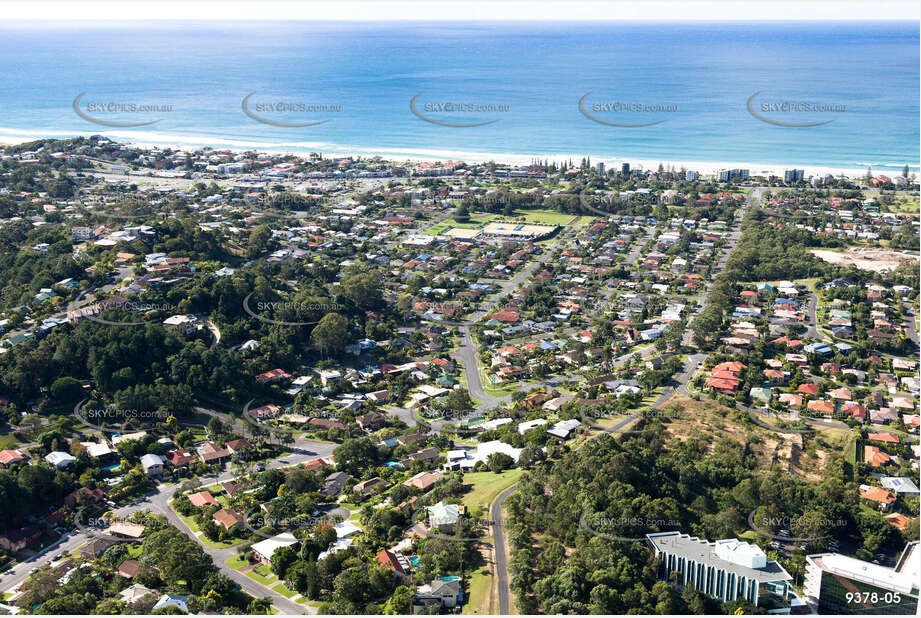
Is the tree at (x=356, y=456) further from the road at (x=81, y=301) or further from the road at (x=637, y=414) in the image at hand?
the road at (x=81, y=301)

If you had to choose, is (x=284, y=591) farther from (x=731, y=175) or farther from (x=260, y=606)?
(x=731, y=175)

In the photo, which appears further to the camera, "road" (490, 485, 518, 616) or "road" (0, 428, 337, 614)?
"road" (0, 428, 337, 614)

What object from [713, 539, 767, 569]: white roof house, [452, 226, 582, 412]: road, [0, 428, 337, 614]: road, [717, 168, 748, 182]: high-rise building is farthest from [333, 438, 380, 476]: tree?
[717, 168, 748, 182]: high-rise building

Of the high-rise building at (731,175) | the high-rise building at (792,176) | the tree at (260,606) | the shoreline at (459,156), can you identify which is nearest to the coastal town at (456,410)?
the tree at (260,606)

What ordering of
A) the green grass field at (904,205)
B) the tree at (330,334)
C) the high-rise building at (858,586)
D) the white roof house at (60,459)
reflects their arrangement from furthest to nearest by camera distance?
the green grass field at (904,205), the tree at (330,334), the white roof house at (60,459), the high-rise building at (858,586)

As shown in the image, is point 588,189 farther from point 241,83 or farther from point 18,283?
point 241,83

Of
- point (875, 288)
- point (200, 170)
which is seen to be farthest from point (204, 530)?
point (200, 170)

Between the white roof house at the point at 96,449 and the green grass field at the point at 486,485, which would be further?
the white roof house at the point at 96,449

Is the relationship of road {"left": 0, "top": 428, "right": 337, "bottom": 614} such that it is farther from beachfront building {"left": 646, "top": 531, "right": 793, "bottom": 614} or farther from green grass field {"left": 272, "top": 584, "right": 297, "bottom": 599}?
beachfront building {"left": 646, "top": 531, "right": 793, "bottom": 614}
